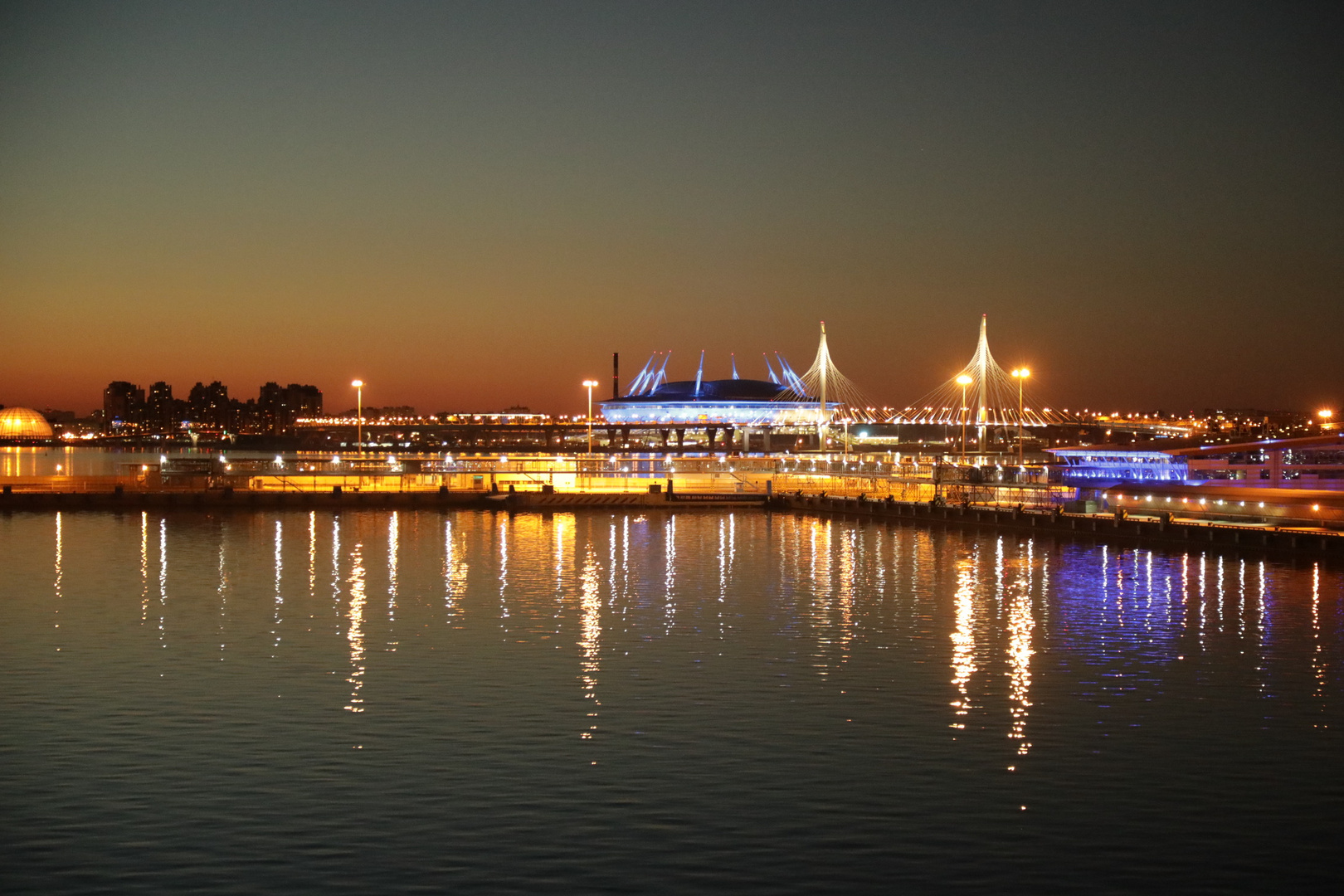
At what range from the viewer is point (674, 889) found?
9.90 m

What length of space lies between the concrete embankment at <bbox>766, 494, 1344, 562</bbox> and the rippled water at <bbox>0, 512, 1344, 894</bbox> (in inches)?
156

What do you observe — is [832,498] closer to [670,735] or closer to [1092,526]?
[1092,526]

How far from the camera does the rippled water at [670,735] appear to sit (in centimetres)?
1052

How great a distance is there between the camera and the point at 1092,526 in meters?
38.7

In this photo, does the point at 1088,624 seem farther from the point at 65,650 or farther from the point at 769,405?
the point at 769,405

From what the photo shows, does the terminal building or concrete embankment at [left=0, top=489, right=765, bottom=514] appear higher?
the terminal building

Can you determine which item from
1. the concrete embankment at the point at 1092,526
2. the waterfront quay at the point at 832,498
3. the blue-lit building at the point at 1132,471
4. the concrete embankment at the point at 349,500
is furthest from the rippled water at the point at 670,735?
the blue-lit building at the point at 1132,471

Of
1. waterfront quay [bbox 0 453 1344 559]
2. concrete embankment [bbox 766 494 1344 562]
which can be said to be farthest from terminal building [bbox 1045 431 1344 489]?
concrete embankment [bbox 766 494 1344 562]

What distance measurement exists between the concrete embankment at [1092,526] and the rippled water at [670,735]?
3.95 m

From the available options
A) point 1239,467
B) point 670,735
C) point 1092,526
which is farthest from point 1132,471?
point 670,735

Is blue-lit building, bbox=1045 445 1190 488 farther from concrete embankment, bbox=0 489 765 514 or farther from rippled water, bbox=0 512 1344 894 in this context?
rippled water, bbox=0 512 1344 894

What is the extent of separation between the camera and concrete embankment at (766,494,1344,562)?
32.3m

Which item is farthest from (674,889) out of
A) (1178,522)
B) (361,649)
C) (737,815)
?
(1178,522)

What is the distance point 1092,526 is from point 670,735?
27298mm
